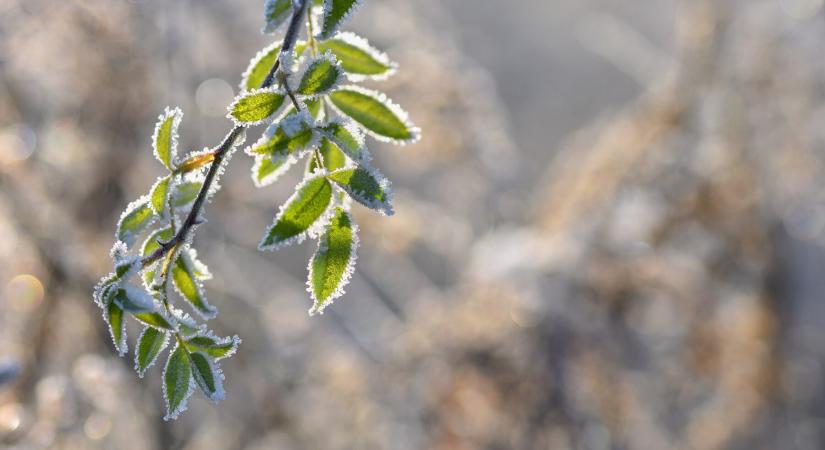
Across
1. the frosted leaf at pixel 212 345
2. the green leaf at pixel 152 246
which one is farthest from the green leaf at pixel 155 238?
the frosted leaf at pixel 212 345

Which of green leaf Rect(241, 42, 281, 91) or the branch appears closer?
the branch

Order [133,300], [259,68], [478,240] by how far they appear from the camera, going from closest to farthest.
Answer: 1. [133,300]
2. [259,68]
3. [478,240]

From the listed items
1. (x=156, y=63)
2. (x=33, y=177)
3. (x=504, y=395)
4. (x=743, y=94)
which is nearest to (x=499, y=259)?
(x=504, y=395)

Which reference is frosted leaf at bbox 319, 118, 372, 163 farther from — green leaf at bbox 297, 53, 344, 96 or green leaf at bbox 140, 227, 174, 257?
Answer: green leaf at bbox 140, 227, 174, 257

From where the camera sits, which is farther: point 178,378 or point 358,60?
point 358,60

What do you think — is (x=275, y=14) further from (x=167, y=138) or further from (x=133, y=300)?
(x=133, y=300)

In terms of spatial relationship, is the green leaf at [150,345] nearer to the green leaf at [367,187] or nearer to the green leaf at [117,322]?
the green leaf at [117,322]

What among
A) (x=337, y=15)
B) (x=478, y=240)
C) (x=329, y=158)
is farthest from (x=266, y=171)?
(x=478, y=240)

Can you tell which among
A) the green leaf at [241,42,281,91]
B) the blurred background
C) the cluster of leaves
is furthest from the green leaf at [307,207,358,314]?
the blurred background
